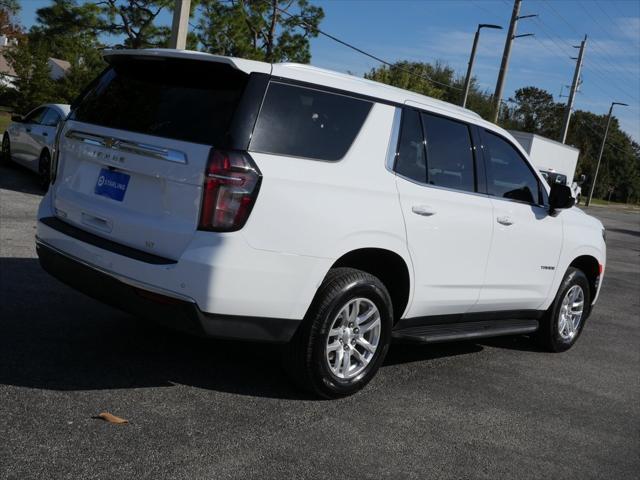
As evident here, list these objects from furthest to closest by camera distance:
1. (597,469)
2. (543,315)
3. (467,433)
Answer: (543,315) < (467,433) < (597,469)

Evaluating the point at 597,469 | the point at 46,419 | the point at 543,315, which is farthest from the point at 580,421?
the point at 46,419

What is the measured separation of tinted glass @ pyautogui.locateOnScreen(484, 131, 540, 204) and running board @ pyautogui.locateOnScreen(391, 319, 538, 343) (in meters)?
1.02

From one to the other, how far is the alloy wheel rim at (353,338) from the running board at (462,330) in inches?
10.7

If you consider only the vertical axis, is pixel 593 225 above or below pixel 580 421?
above

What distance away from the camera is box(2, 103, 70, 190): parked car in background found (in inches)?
514

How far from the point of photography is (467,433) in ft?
14.3

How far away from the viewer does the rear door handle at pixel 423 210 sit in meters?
4.73

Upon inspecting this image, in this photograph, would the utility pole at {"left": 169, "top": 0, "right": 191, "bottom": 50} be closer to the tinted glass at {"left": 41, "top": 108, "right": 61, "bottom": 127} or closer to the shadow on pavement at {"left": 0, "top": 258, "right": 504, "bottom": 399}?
the tinted glass at {"left": 41, "top": 108, "right": 61, "bottom": 127}

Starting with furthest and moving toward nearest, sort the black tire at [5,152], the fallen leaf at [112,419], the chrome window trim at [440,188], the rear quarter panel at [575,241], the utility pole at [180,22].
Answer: the black tire at [5,152] → the utility pole at [180,22] → the rear quarter panel at [575,241] → the chrome window trim at [440,188] → the fallen leaf at [112,419]

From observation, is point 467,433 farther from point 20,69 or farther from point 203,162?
point 20,69

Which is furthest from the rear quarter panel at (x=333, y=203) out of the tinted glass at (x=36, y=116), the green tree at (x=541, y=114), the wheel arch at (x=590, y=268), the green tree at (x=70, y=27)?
the green tree at (x=541, y=114)

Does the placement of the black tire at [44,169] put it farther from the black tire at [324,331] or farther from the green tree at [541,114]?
the green tree at [541,114]

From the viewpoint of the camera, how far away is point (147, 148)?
4.07 metres

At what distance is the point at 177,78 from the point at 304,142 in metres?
0.83
